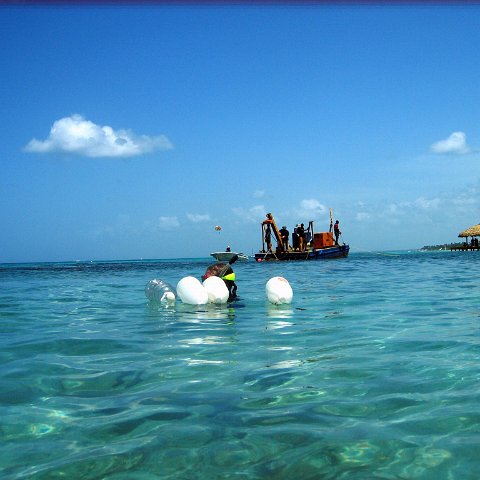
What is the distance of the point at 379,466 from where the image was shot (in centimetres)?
299

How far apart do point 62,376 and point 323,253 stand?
38.8m

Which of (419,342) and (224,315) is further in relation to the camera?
(224,315)

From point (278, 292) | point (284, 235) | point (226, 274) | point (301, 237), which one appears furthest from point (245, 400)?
point (301, 237)

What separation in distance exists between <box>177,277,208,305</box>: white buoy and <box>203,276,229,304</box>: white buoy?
0.37 ft

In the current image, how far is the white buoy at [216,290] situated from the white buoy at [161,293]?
81cm

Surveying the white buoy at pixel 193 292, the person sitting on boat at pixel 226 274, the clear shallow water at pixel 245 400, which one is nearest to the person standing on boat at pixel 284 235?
the person sitting on boat at pixel 226 274

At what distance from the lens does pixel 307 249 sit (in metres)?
42.9

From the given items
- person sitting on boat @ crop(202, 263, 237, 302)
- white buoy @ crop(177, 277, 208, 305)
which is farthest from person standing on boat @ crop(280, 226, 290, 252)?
white buoy @ crop(177, 277, 208, 305)

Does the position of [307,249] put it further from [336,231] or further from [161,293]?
[161,293]

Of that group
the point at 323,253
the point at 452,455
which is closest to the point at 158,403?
the point at 452,455

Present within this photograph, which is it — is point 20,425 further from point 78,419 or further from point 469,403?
point 469,403

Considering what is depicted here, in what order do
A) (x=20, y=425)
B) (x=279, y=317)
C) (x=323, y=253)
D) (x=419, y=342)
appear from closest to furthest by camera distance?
(x=20, y=425), (x=419, y=342), (x=279, y=317), (x=323, y=253)

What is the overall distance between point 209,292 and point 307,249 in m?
32.3

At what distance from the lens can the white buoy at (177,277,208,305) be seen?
36.3 ft
